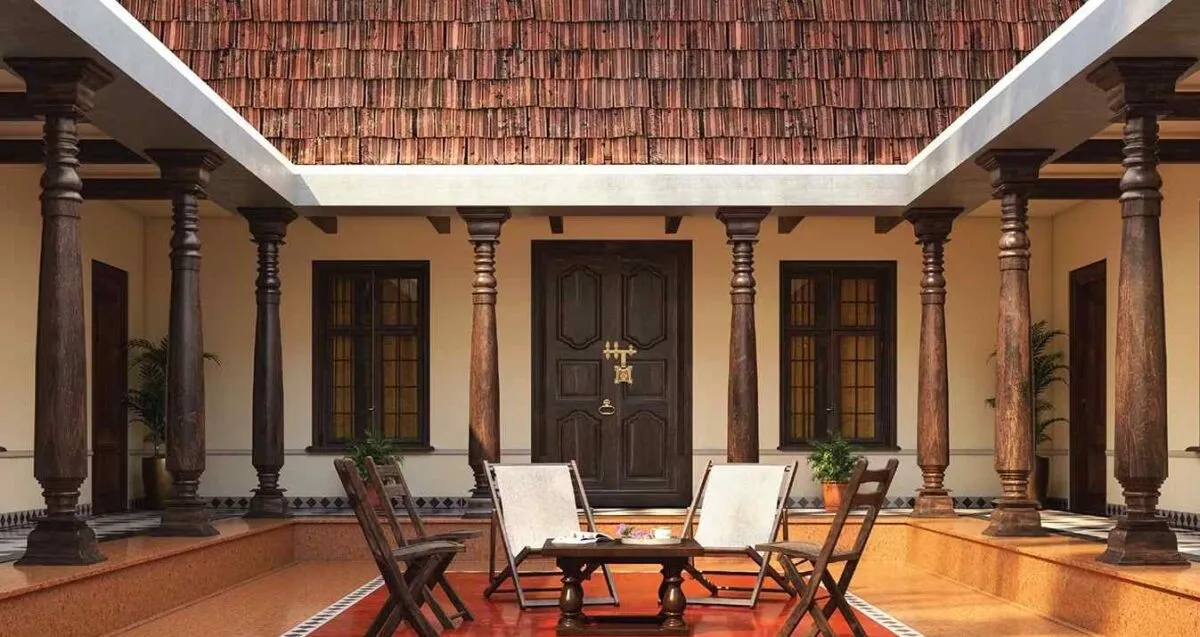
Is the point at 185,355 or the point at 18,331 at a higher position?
the point at 18,331

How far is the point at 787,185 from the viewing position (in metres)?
13.0

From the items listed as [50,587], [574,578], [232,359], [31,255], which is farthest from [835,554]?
[232,359]

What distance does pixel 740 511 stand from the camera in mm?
10211

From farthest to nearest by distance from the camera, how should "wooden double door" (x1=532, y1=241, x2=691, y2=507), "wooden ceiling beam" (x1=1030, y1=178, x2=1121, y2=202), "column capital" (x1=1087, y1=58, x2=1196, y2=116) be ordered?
"wooden double door" (x1=532, y1=241, x2=691, y2=507) < "wooden ceiling beam" (x1=1030, y1=178, x2=1121, y2=202) < "column capital" (x1=1087, y1=58, x2=1196, y2=116)

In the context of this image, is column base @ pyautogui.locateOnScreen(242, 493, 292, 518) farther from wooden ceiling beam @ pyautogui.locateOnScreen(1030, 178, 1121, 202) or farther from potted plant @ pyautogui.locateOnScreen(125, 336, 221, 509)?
wooden ceiling beam @ pyautogui.locateOnScreen(1030, 178, 1121, 202)

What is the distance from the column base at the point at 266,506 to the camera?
13.1 metres

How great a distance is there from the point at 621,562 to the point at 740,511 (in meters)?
1.81

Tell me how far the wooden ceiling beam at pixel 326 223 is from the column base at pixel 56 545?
5.85 m

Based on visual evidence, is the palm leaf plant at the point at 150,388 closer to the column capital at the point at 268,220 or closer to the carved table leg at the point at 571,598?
the column capital at the point at 268,220

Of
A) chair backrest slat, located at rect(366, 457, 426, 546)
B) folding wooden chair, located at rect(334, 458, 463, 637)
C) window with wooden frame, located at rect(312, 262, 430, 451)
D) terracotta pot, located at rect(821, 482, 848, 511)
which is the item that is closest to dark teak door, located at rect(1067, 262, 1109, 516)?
terracotta pot, located at rect(821, 482, 848, 511)

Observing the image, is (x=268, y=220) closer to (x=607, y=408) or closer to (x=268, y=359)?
(x=268, y=359)

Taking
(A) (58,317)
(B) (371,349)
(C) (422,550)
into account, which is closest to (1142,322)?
(C) (422,550)

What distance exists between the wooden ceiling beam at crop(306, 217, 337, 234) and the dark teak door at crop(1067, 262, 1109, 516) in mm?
6833

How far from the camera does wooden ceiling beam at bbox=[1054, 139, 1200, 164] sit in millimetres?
11562
